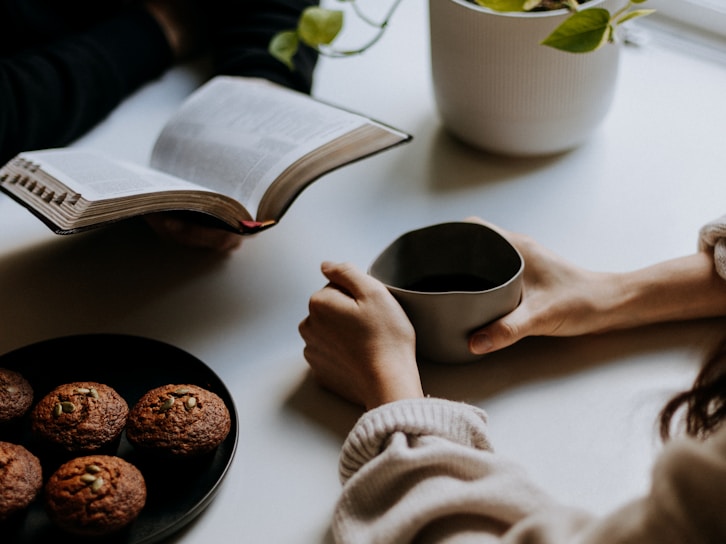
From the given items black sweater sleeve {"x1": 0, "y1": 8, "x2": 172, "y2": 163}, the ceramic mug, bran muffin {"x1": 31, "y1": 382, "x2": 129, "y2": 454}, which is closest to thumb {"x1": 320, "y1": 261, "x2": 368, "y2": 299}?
the ceramic mug

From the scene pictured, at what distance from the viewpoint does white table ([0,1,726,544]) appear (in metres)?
0.71

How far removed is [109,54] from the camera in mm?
1147

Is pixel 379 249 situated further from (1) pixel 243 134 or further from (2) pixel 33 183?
(2) pixel 33 183

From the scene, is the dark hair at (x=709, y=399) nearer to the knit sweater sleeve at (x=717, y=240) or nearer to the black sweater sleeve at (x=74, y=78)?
the knit sweater sleeve at (x=717, y=240)

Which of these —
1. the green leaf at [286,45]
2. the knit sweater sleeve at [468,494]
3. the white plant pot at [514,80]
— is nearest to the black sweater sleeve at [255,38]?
the green leaf at [286,45]

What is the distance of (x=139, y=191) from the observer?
2.62 feet

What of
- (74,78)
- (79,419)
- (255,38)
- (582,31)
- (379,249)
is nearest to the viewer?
(79,419)

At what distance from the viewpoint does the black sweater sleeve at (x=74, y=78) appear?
103cm

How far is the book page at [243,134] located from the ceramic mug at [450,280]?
0.17 metres

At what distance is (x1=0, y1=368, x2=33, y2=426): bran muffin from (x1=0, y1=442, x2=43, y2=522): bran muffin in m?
0.04

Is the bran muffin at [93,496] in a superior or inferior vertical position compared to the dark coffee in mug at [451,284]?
inferior

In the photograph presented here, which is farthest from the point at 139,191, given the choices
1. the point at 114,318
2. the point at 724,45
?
the point at 724,45

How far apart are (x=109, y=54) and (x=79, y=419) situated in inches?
25.3

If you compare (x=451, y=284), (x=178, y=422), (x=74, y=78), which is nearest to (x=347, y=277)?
(x=451, y=284)
